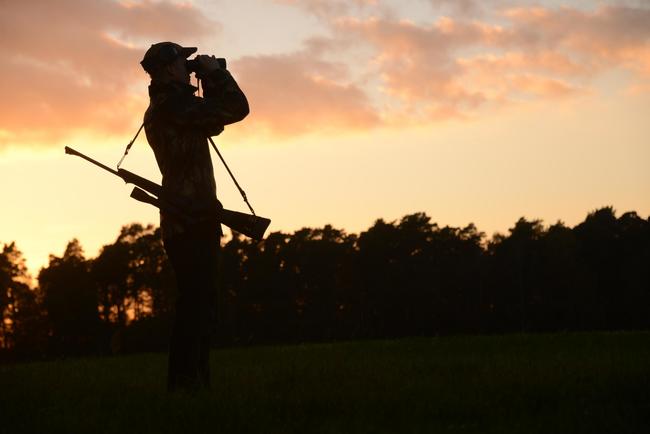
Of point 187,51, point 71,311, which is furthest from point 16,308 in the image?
point 187,51

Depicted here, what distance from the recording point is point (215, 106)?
10477mm

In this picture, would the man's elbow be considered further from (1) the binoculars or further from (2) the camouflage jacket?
(1) the binoculars

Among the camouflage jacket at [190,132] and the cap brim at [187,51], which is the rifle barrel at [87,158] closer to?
the camouflage jacket at [190,132]

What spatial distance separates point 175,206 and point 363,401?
3.22 m

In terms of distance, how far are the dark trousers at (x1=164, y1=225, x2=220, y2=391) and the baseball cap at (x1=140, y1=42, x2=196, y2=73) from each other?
2086 mm

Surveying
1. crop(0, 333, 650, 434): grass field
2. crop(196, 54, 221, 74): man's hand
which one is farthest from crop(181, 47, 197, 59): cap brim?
crop(0, 333, 650, 434): grass field

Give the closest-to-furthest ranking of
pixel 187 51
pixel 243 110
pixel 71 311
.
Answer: pixel 243 110 → pixel 187 51 → pixel 71 311

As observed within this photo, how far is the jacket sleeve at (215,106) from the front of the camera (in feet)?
34.3

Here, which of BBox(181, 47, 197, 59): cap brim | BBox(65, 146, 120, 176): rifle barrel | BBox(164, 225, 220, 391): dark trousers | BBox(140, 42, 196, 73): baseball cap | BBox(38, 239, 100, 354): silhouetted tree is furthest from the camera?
BBox(38, 239, 100, 354): silhouetted tree

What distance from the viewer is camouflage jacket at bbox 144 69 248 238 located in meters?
10.5

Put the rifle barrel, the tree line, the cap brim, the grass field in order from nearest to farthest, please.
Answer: the grass field → the rifle barrel → the cap brim → the tree line

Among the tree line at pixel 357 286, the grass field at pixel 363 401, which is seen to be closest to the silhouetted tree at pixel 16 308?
the tree line at pixel 357 286

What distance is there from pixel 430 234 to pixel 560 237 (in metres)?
20.9

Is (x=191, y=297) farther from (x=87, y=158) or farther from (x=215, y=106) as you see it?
(x=215, y=106)
